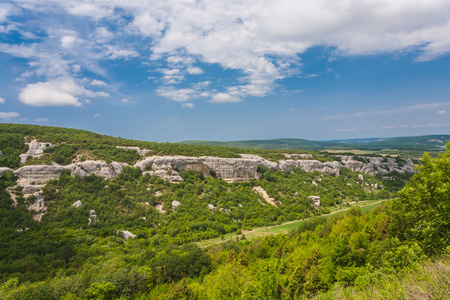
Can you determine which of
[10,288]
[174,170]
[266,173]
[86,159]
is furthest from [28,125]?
[266,173]

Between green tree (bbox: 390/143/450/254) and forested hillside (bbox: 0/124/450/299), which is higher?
green tree (bbox: 390/143/450/254)

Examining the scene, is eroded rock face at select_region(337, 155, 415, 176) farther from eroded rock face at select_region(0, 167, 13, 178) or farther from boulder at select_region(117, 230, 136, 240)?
eroded rock face at select_region(0, 167, 13, 178)

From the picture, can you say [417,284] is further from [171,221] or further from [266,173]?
[266,173]

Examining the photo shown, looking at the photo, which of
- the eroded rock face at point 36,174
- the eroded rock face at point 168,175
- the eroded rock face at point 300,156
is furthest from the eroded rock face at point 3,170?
the eroded rock face at point 300,156

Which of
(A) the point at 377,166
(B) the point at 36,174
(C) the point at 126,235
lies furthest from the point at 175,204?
(A) the point at 377,166

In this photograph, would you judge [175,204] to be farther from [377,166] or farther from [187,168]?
[377,166]

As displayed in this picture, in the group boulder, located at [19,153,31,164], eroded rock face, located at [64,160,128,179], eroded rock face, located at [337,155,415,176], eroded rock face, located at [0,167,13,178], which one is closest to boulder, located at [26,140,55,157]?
boulder, located at [19,153,31,164]
